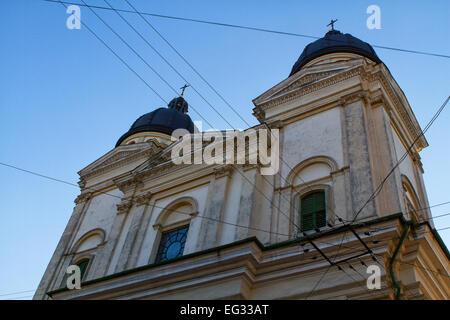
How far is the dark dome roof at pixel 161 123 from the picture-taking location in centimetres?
2978

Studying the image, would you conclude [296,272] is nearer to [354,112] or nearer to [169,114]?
[354,112]

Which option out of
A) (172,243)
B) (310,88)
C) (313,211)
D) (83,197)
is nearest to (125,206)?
(172,243)

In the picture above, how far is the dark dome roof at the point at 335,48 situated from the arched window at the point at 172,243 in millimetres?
10272

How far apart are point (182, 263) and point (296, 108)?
26.2 ft

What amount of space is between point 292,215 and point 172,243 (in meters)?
4.73

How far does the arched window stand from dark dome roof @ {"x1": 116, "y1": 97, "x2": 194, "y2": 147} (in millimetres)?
12557

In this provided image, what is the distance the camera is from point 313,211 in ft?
49.5

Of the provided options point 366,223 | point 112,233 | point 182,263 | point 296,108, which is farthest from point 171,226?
→ point 366,223

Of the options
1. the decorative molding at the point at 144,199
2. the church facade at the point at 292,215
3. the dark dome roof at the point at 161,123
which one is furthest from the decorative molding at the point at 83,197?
the dark dome roof at the point at 161,123

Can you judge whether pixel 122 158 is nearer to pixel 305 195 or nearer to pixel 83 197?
pixel 83 197

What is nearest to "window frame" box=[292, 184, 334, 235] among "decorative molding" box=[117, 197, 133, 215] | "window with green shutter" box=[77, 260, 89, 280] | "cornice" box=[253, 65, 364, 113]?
"cornice" box=[253, 65, 364, 113]

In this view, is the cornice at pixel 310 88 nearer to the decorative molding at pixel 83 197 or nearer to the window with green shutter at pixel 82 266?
the decorative molding at pixel 83 197
